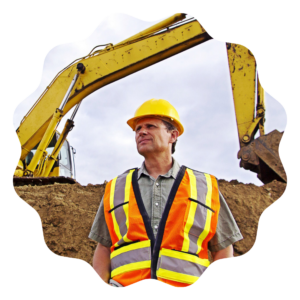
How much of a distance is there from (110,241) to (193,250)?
608 millimetres

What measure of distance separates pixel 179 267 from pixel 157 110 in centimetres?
111

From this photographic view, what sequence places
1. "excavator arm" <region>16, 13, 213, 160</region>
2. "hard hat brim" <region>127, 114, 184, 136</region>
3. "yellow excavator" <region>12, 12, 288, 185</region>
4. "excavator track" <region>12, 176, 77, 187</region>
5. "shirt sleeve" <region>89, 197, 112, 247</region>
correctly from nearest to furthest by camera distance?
"shirt sleeve" <region>89, 197, 112, 247</region> → "hard hat brim" <region>127, 114, 184, 136</region> → "yellow excavator" <region>12, 12, 288, 185</region> → "excavator arm" <region>16, 13, 213, 160</region> → "excavator track" <region>12, 176, 77, 187</region>

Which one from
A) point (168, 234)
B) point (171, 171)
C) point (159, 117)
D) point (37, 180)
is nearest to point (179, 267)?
point (168, 234)

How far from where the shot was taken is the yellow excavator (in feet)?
11.0

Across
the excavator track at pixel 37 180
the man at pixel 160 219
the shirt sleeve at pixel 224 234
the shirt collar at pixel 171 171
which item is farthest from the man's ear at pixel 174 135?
the excavator track at pixel 37 180

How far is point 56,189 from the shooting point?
459 centimetres

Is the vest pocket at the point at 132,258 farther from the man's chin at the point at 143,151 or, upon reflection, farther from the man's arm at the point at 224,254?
the man's chin at the point at 143,151

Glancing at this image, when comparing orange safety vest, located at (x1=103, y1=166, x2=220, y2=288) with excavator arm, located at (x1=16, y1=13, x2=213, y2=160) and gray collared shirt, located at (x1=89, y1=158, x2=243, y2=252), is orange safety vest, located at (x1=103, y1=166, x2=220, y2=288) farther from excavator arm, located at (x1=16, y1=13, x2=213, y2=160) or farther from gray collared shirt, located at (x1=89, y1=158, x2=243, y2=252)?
excavator arm, located at (x1=16, y1=13, x2=213, y2=160)

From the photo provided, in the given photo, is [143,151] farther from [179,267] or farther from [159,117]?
[179,267]

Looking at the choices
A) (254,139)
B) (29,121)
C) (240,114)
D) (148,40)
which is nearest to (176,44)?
(148,40)

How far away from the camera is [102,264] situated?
1.96 m

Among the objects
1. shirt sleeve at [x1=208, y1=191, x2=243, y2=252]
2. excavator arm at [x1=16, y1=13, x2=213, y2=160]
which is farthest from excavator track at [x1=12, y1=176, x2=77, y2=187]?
shirt sleeve at [x1=208, y1=191, x2=243, y2=252]

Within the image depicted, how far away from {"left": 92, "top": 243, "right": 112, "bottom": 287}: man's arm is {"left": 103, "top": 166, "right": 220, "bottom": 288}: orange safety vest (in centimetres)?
8

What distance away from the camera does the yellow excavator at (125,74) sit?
336cm
